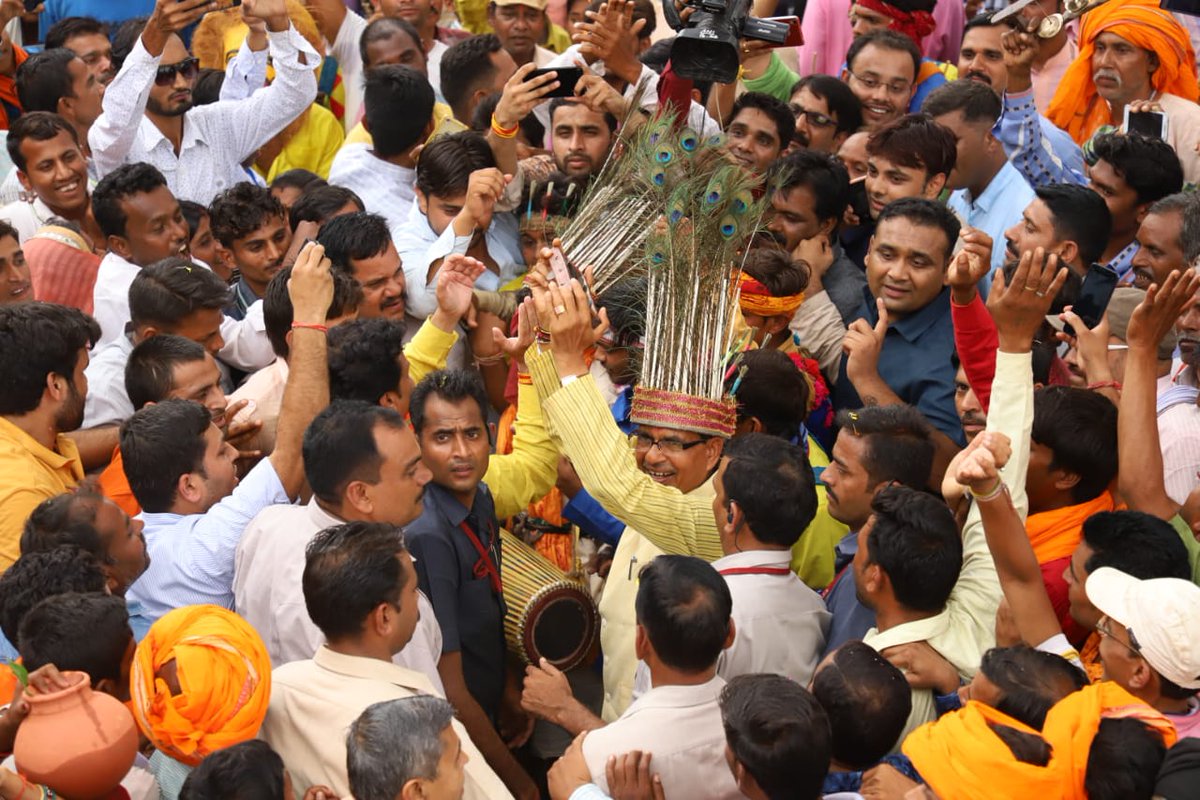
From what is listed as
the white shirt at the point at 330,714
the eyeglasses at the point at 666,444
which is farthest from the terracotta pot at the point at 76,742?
the eyeglasses at the point at 666,444

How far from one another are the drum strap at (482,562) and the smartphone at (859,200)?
2924 mm

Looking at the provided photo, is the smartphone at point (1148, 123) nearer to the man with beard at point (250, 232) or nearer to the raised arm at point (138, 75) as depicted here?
the man with beard at point (250, 232)

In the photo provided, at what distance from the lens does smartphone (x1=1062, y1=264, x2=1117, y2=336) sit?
5.22 metres

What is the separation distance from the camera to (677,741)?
3496 millimetres

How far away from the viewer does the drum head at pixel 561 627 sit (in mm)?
4441

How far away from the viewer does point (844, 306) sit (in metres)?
5.94

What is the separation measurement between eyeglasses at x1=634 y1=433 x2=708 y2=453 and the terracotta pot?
1.95 meters

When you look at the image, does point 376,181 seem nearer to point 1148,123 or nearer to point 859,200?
point 859,200

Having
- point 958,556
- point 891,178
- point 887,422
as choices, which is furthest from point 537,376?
point 891,178

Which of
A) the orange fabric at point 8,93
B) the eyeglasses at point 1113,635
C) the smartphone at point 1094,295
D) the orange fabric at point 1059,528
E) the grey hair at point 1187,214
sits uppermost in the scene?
the grey hair at point 1187,214

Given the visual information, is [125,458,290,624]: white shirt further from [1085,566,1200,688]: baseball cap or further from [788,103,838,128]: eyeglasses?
[788,103,838,128]: eyeglasses

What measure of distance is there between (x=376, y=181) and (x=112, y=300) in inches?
61.3

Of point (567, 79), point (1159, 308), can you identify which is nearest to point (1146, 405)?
point (1159, 308)

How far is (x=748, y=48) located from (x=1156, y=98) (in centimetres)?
220
